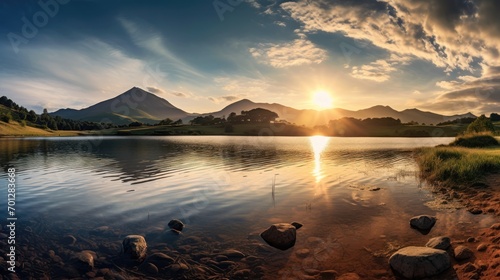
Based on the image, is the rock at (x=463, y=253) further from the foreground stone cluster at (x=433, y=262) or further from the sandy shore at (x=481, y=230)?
the sandy shore at (x=481, y=230)

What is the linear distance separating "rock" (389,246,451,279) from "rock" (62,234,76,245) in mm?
15909

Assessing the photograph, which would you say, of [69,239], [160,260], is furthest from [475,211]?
[69,239]

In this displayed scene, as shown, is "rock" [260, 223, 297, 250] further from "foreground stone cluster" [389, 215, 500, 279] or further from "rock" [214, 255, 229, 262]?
"foreground stone cluster" [389, 215, 500, 279]

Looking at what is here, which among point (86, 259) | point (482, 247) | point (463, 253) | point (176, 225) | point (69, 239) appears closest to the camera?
point (463, 253)

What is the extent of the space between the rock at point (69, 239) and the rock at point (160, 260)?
5130 millimetres

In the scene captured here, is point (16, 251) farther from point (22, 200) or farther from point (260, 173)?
point (260, 173)

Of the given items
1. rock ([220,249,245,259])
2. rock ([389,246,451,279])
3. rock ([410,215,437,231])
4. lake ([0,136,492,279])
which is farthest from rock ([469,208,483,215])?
rock ([220,249,245,259])

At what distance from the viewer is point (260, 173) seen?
37.3 meters

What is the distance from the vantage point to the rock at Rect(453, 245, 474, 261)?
11.8 m

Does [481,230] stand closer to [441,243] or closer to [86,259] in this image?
[441,243]

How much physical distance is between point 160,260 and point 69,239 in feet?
20.6

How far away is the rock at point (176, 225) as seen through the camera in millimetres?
16891

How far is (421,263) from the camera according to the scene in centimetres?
1096

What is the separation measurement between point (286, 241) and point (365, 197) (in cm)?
1255
